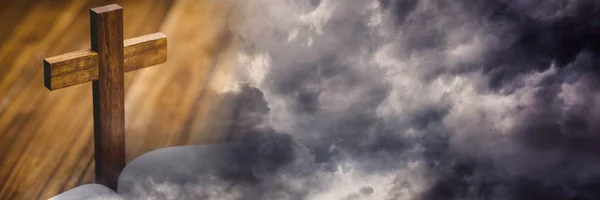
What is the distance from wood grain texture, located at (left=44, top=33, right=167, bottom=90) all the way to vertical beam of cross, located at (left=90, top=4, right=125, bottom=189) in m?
0.02

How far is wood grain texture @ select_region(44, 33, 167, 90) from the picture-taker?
146 cm

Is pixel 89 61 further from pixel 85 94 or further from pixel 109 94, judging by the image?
pixel 85 94

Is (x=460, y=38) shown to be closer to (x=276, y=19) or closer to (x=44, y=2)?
(x=276, y=19)

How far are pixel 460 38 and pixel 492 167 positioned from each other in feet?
0.69

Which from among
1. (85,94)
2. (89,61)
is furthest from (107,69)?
(85,94)

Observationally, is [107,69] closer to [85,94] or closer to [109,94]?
[109,94]

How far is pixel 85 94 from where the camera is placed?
173cm

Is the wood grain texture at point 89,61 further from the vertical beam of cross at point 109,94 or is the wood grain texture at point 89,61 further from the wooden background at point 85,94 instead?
the wooden background at point 85,94

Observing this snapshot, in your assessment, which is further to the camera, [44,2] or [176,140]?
[176,140]

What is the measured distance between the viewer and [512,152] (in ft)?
5.10

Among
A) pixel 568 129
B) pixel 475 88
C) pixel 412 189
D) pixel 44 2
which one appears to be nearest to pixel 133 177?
pixel 44 2

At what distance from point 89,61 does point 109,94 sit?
2.9 inches

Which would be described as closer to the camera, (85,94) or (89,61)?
(89,61)

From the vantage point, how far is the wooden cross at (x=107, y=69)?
1471 millimetres
